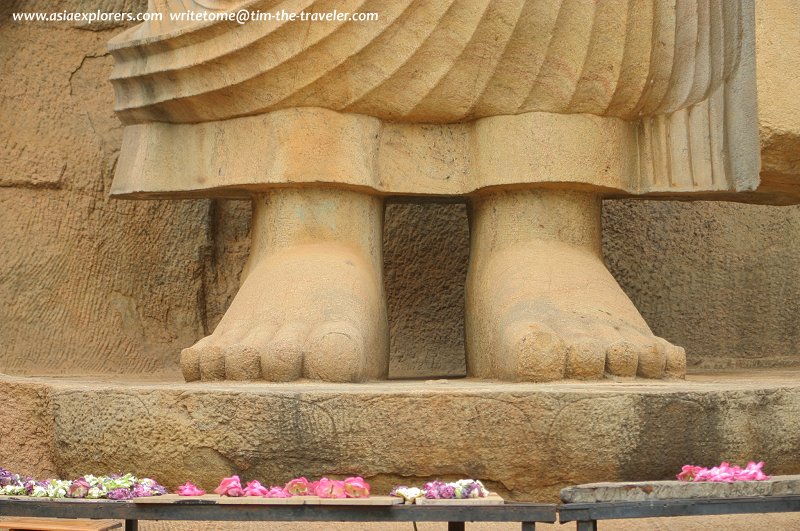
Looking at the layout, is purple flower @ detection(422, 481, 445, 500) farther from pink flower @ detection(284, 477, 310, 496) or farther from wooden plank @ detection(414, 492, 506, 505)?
pink flower @ detection(284, 477, 310, 496)

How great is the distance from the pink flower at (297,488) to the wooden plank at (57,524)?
284 millimetres

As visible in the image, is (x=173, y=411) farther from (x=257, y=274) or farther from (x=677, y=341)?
(x=677, y=341)

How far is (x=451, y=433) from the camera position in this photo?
2461 millimetres

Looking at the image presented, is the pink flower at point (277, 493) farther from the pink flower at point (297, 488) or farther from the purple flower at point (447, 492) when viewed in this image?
the purple flower at point (447, 492)

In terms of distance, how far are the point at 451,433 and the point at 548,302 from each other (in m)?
0.55

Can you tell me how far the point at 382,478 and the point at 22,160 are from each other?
178 cm

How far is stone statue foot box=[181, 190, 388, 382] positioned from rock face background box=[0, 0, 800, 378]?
Result: 0.68 metres

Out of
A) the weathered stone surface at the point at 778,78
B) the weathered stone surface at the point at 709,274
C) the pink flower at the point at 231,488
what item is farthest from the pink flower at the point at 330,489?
the weathered stone surface at the point at 709,274

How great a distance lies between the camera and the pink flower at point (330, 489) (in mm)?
2259

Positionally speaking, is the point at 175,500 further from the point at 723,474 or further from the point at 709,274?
the point at 709,274

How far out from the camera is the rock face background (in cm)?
380

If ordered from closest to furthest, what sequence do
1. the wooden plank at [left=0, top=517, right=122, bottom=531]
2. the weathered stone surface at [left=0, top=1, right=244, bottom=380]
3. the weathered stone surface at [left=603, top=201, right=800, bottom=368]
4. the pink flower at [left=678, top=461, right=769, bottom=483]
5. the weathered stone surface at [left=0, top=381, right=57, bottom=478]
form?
1. the wooden plank at [left=0, top=517, right=122, bottom=531]
2. the pink flower at [left=678, top=461, right=769, bottom=483]
3. the weathered stone surface at [left=0, top=381, right=57, bottom=478]
4. the weathered stone surface at [left=0, top=1, right=244, bottom=380]
5. the weathered stone surface at [left=603, top=201, right=800, bottom=368]

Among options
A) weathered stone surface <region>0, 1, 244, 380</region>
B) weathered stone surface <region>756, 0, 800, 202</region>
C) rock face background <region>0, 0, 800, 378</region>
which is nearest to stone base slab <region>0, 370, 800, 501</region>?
weathered stone surface <region>756, 0, 800, 202</region>

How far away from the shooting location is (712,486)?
7.61 feet
